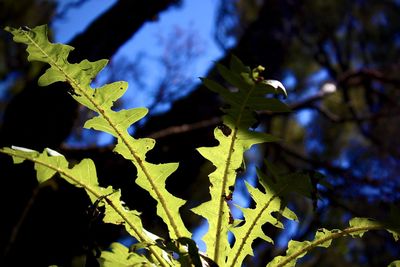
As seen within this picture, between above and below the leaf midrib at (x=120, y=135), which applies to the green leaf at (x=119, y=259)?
below

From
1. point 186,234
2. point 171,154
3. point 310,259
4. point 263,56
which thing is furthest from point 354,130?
point 186,234

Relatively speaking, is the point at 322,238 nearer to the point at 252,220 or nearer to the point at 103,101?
the point at 252,220

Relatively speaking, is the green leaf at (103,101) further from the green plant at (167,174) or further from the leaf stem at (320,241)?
the leaf stem at (320,241)

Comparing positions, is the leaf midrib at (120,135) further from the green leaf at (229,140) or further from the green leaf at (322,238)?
the green leaf at (322,238)

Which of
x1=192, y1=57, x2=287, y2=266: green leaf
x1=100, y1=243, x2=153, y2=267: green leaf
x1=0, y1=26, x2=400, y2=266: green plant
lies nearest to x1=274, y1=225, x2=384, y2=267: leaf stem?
x1=0, y1=26, x2=400, y2=266: green plant

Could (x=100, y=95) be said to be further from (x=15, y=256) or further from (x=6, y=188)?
(x=15, y=256)

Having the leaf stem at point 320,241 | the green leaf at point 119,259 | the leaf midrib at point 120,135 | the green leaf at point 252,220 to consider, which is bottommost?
the leaf stem at point 320,241

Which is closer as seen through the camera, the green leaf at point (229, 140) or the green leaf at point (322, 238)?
the green leaf at point (229, 140)

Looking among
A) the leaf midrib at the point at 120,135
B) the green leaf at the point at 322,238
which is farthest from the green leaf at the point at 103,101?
the green leaf at the point at 322,238

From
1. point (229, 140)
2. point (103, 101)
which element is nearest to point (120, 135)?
point (103, 101)
